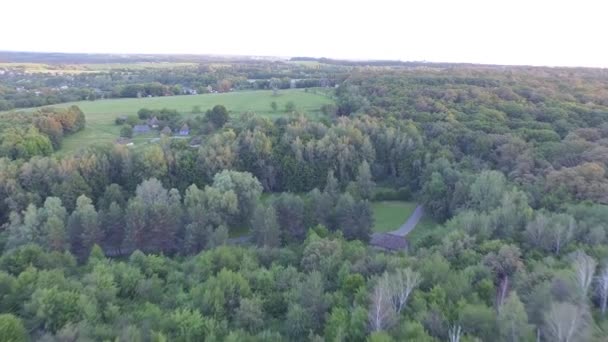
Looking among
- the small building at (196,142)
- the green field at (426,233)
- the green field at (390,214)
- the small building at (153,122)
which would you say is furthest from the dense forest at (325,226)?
the small building at (153,122)

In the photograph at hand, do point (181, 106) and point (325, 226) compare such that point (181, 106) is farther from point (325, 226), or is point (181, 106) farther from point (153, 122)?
point (325, 226)

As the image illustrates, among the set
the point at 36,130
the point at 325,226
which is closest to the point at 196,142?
the point at 36,130

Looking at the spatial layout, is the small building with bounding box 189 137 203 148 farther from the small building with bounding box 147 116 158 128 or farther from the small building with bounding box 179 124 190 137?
the small building with bounding box 147 116 158 128

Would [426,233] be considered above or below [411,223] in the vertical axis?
above

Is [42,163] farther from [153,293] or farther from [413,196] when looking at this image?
[413,196]

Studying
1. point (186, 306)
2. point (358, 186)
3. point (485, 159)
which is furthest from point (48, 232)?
point (485, 159)

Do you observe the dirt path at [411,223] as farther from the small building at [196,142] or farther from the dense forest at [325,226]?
the small building at [196,142]
